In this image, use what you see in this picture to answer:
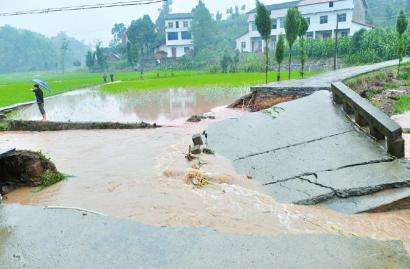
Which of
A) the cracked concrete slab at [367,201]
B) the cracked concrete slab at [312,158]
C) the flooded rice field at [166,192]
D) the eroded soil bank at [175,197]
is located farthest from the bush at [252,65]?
the cracked concrete slab at [367,201]

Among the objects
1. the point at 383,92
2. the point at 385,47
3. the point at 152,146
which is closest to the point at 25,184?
the point at 152,146

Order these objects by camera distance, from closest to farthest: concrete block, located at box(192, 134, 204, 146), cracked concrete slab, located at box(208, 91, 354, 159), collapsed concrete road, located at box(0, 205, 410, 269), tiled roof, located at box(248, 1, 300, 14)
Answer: collapsed concrete road, located at box(0, 205, 410, 269), cracked concrete slab, located at box(208, 91, 354, 159), concrete block, located at box(192, 134, 204, 146), tiled roof, located at box(248, 1, 300, 14)

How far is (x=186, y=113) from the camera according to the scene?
55.4 feet

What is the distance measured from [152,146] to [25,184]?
3.53 meters

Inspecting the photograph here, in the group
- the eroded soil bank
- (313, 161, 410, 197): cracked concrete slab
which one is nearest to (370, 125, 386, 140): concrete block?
(313, 161, 410, 197): cracked concrete slab

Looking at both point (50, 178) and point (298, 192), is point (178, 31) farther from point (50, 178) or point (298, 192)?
point (298, 192)

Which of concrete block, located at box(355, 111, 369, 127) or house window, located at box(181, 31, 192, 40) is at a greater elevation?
house window, located at box(181, 31, 192, 40)

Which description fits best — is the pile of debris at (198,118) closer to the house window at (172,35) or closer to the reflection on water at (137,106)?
the reflection on water at (137,106)

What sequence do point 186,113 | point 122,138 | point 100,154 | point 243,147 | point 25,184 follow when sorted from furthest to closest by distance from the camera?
point 186,113 → point 122,138 → point 100,154 → point 243,147 → point 25,184

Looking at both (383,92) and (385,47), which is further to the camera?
(385,47)

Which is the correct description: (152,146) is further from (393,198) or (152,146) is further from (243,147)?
(393,198)

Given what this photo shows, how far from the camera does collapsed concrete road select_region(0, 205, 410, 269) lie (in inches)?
188

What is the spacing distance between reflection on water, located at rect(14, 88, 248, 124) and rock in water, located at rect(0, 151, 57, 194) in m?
7.09

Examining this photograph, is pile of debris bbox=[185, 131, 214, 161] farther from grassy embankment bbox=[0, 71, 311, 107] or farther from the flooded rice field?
grassy embankment bbox=[0, 71, 311, 107]
